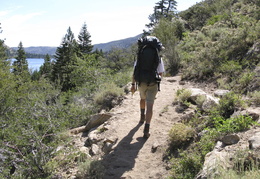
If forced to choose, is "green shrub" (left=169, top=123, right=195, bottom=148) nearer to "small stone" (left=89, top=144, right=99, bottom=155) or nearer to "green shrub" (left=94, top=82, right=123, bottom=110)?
"small stone" (left=89, top=144, right=99, bottom=155)

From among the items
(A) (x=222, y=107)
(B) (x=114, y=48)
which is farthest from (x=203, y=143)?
(B) (x=114, y=48)

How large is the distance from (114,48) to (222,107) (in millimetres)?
34387

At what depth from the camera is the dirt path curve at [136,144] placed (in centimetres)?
353

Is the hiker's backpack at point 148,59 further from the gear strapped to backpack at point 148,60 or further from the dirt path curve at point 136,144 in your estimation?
the dirt path curve at point 136,144

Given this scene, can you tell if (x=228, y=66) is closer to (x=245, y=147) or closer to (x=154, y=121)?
(x=154, y=121)

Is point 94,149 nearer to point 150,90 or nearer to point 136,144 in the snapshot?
point 136,144

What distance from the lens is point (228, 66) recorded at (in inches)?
273

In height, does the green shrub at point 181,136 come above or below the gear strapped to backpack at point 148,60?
below

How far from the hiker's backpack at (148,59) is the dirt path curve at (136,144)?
1189 mm

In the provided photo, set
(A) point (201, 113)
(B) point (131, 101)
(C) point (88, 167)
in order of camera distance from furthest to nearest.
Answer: (B) point (131, 101) → (A) point (201, 113) → (C) point (88, 167)

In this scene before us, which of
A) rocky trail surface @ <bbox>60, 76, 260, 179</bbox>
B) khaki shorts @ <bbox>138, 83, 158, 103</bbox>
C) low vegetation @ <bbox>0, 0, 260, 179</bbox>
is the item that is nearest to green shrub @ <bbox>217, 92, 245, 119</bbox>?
low vegetation @ <bbox>0, 0, 260, 179</bbox>

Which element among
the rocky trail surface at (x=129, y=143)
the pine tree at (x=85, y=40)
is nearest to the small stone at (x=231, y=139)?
the rocky trail surface at (x=129, y=143)

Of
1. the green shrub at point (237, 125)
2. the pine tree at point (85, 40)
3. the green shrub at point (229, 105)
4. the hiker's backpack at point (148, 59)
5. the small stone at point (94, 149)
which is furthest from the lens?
the pine tree at point (85, 40)

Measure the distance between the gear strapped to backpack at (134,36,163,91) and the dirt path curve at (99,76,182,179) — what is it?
119 centimetres
